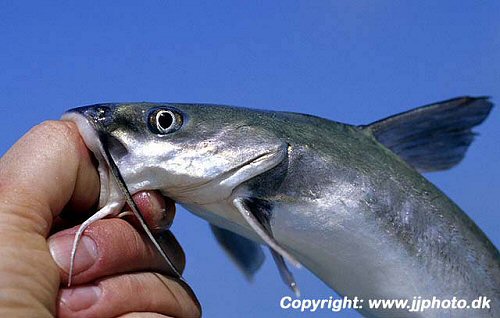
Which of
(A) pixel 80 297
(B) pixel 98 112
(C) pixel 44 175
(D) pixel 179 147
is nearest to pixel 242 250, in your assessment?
(D) pixel 179 147

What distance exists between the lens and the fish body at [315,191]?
2.76 m

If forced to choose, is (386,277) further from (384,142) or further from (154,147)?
(154,147)

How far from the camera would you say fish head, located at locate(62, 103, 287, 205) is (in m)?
2.69

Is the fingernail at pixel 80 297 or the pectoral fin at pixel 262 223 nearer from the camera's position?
the fingernail at pixel 80 297

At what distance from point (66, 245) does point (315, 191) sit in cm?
109

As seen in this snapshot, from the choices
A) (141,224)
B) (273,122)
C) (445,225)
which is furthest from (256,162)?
(445,225)

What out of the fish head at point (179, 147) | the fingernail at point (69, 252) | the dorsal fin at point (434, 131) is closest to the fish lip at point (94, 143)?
the fish head at point (179, 147)

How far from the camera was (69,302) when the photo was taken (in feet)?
8.47

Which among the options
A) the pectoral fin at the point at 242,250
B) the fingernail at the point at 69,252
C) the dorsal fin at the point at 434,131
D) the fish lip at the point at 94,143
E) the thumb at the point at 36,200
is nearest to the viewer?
the thumb at the point at 36,200

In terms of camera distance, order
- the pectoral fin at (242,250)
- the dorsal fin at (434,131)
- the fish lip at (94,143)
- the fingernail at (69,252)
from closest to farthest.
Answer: the fingernail at (69,252), the fish lip at (94,143), the pectoral fin at (242,250), the dorsal fin at (434,131)

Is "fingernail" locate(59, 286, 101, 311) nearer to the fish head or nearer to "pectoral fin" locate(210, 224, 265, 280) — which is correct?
the fish head

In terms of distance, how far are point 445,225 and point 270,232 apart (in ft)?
3.25

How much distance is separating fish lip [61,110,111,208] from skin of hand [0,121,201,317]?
0.02m

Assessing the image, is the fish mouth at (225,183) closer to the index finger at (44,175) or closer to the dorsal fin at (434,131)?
the index finger at (44,175)
